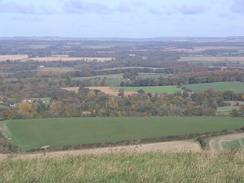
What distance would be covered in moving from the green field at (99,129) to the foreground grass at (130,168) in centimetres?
1588

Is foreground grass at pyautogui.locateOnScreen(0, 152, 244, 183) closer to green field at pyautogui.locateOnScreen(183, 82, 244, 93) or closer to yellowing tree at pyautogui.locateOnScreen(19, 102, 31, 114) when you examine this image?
yellowing tree at pyautogui.locateOnScreen(19, 102, 31, 114)

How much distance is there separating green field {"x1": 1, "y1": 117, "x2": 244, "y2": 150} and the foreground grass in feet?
52.1

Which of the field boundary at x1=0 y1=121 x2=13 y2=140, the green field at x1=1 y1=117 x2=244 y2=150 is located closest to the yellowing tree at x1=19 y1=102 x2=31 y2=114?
the green field at x1=1 y1=117 x2=244 y2=150

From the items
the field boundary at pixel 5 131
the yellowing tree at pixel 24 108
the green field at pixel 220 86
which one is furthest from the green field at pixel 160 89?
the field boundary at pixel 5 131

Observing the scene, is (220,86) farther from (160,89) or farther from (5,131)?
(5,131)

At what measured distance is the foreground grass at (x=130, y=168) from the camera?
496 centimetres

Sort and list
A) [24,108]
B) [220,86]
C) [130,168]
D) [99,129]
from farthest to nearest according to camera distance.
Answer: [220,86] < [24,108] < [99,129] < [130,168]

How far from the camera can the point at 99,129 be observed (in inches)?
1084

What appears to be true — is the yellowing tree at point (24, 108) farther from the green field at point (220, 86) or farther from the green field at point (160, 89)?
the green field at point (220, 86)

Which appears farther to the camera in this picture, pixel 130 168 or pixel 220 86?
pixel 220 86

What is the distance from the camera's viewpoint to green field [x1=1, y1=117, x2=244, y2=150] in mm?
23688

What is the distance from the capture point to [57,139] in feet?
78.0

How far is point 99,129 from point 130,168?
2223cm

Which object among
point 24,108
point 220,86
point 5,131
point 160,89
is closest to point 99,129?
point 5,131
